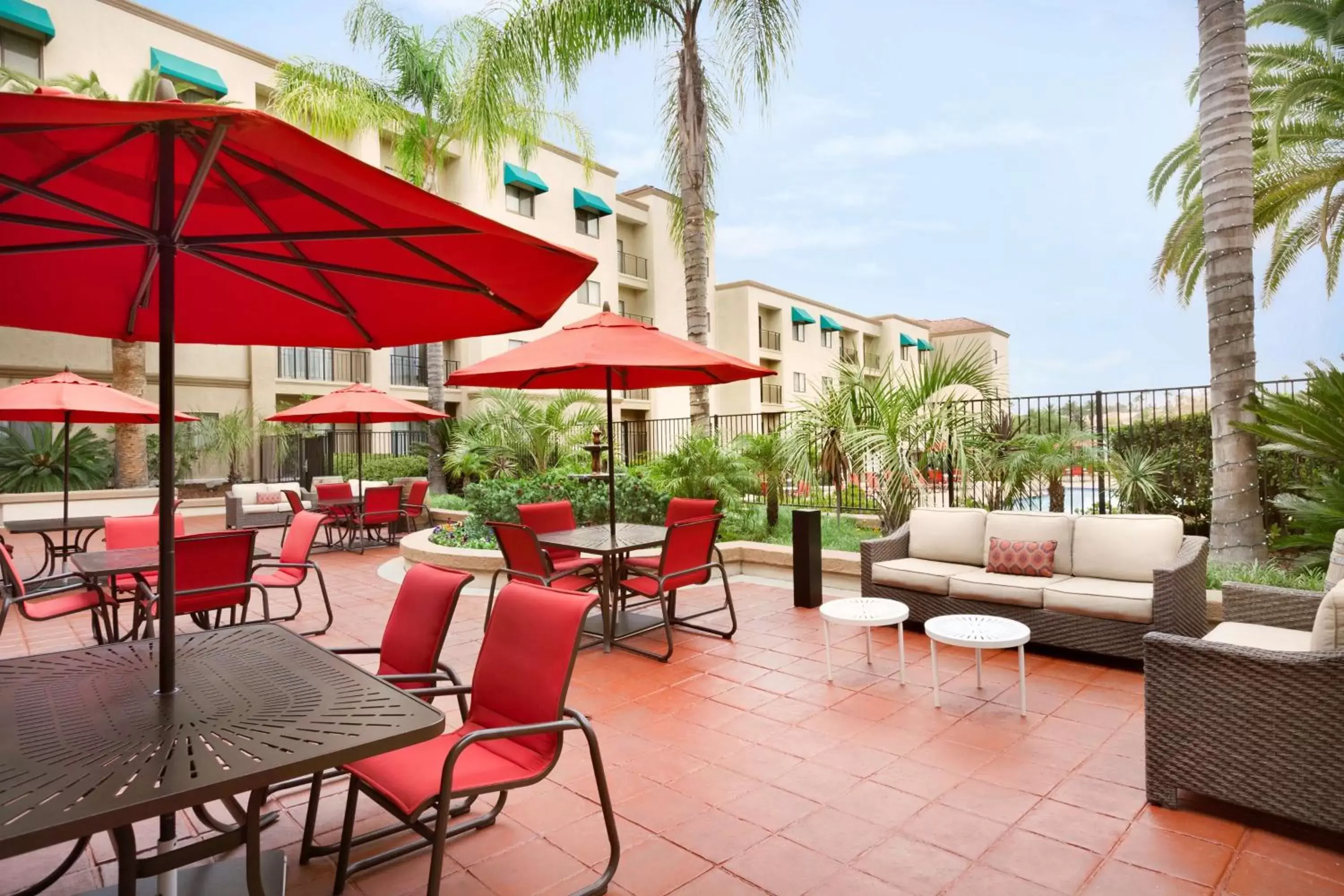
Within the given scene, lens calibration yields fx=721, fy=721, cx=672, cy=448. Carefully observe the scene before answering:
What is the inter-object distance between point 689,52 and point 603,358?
7389mm

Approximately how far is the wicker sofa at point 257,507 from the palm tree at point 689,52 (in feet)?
22.2

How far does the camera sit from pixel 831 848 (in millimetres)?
2713

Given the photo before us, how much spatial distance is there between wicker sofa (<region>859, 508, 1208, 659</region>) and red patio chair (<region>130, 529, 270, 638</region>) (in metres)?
4.53

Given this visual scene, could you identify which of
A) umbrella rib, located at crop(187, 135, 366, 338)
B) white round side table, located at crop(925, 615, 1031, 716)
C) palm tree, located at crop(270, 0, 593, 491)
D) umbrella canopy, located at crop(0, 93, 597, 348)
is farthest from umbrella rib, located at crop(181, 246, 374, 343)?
palm tree, located at crop(270, 0, 593, 491)

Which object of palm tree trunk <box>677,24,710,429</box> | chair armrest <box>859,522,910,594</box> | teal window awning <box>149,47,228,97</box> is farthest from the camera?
teal window awning <box>149,47,228,97</box>

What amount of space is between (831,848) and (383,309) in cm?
281

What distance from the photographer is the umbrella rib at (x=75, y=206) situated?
69.6 inches

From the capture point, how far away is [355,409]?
10375mm

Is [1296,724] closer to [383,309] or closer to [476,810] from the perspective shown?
[476,810]

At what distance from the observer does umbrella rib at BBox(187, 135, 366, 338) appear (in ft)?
6.69

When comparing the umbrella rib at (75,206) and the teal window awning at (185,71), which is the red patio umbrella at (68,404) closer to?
the umbrella rib at (75,206)

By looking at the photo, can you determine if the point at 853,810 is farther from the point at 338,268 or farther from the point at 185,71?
the point at 185,71

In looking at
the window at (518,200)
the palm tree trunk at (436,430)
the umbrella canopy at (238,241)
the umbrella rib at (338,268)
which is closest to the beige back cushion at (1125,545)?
the umbrella canopy at (238,241)

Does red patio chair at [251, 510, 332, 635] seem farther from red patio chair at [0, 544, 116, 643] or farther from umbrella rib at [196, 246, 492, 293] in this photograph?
umbrella rib at [196, 246, 492, 293]
